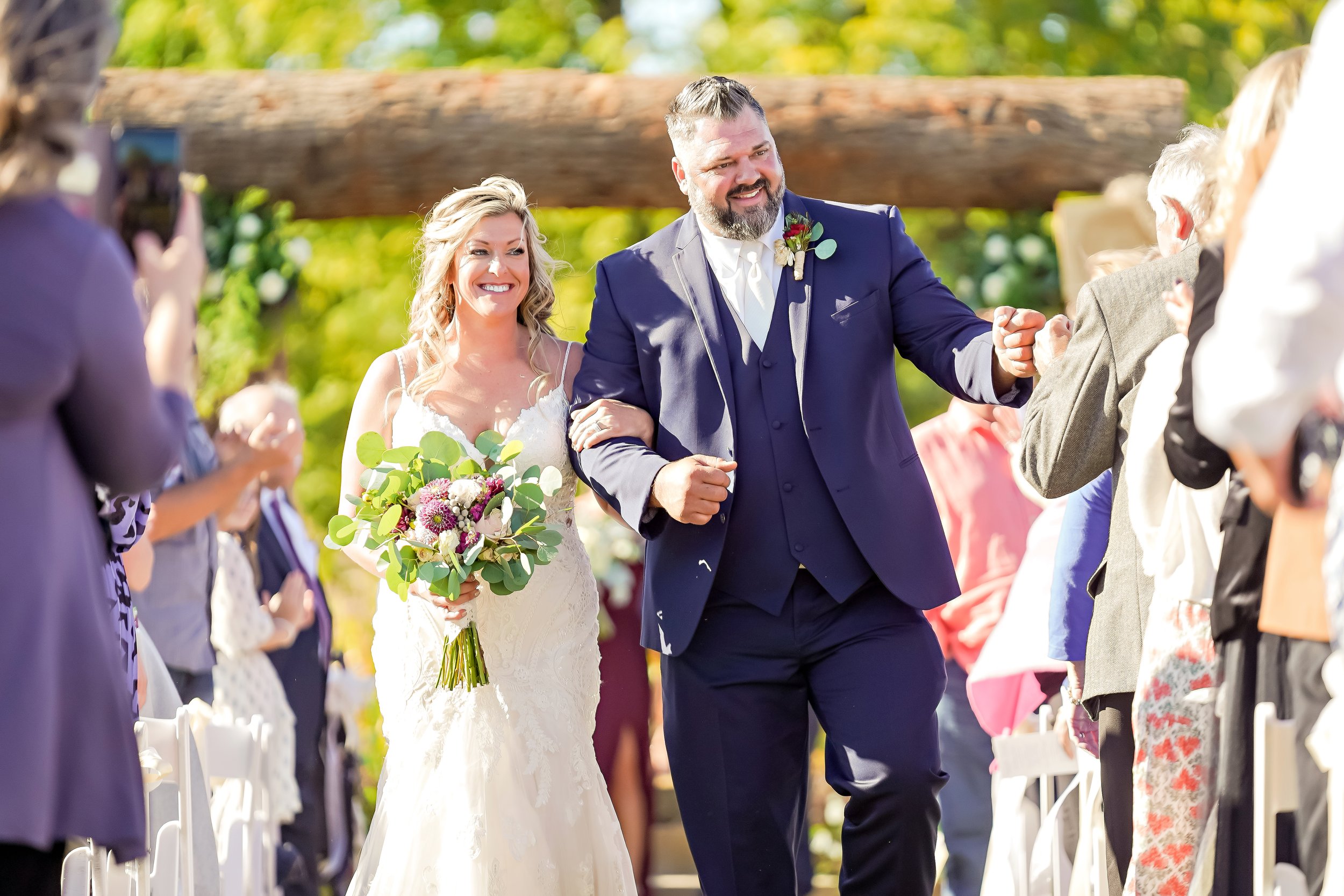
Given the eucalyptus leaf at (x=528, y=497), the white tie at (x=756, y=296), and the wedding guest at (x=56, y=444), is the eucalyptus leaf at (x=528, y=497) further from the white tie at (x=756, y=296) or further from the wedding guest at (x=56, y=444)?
the wedding guest at (x=56, y=444)

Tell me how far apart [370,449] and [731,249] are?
1.26 meters

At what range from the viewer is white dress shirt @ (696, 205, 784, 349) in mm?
4457

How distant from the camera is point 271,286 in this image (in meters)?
9.15

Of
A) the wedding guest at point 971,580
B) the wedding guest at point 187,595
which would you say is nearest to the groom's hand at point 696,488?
the wedding guest at point 187,595

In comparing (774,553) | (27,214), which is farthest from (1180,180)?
(27,214)

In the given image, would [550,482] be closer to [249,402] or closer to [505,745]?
[505,745]

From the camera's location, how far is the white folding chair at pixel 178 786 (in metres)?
4.00

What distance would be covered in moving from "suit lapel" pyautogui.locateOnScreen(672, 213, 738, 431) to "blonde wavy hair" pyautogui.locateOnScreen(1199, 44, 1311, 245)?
1703 millimetres

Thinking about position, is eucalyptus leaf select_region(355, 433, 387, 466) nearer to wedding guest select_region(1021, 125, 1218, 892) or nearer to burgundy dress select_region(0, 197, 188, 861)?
wedding guest select_region(1021, 125, 1218, 892)

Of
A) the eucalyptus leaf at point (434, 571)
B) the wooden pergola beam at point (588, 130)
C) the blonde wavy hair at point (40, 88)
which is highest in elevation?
the wooden pergola beam at point (588, 130)

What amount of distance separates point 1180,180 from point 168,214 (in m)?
2.58

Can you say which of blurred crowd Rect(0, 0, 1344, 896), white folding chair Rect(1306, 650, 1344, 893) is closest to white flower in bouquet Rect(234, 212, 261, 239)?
blurred crowd Rect(0, 0, 1344, 896)

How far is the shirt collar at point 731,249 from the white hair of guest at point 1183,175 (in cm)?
102

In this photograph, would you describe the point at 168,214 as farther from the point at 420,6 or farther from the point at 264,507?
the point at 420,6
